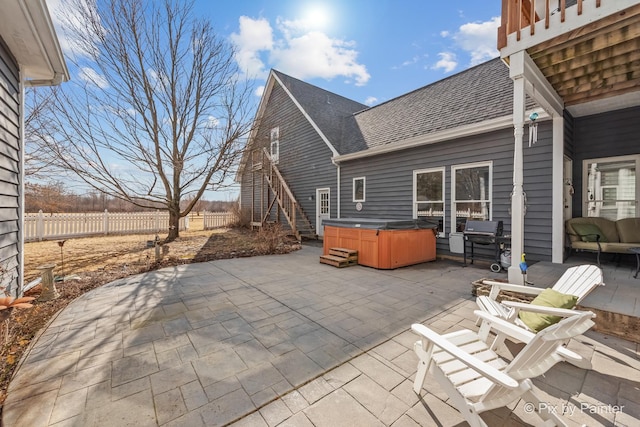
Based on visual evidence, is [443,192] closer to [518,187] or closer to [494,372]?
[518,187]

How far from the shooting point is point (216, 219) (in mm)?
15305

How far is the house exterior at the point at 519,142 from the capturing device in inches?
133

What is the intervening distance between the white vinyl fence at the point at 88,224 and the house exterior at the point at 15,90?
7.28 m

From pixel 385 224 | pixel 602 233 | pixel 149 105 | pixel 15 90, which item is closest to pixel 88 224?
pixel 149 105

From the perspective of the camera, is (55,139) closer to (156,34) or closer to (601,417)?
(156,34)

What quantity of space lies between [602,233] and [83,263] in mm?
11244

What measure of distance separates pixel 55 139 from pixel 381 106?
10.6m

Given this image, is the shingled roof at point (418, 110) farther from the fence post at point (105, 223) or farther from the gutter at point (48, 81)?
the fence post at point (105, 223)

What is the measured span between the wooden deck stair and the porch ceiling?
4690 millimetres

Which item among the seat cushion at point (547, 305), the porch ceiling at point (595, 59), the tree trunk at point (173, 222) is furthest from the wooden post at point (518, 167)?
the tree trunk at point (173, 222)

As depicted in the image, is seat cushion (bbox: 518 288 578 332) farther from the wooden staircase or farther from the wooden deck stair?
the wooden staircase

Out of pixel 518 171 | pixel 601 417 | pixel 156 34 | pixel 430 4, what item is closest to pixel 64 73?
pixel 156 34

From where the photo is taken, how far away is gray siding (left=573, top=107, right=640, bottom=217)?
4875 mm

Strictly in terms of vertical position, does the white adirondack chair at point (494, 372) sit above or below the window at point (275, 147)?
below
